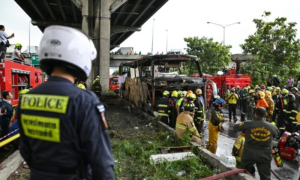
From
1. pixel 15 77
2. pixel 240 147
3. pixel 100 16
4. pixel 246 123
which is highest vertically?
pixel 100 16

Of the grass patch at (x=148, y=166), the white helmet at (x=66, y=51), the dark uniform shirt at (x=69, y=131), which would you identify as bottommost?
the grass patch at (x=148, y=166)

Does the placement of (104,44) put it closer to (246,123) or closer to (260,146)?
(246,123)

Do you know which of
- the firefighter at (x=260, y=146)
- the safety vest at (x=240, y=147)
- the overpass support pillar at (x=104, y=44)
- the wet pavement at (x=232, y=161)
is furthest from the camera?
the overpass support pillar at (x=104, y=44)

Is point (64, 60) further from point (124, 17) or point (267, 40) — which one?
point (124, 17)

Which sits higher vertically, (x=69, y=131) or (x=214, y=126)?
(x=69, y=131)

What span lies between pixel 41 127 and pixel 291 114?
872 centimetres

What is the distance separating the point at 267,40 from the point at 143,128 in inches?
594

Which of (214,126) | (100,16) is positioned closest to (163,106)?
(214,126)

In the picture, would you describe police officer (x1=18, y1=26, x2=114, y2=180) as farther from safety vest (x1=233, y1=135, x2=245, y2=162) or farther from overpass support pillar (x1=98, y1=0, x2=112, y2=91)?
overpass support pillar (x1=98, y1=0, x2=112, y2=91)

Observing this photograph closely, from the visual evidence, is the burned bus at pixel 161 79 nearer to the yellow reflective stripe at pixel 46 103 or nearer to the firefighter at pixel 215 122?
the firefighter at pixel 215 122

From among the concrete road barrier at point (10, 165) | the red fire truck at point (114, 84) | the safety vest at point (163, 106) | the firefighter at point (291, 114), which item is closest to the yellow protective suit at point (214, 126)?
the safety vest at point (163, 106)

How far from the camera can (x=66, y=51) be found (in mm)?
1716

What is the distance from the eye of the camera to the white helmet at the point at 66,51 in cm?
173

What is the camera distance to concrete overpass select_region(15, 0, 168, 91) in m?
25.7
